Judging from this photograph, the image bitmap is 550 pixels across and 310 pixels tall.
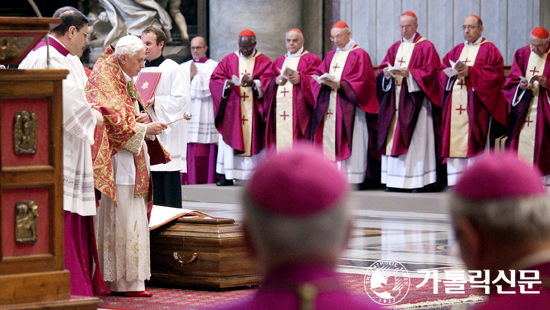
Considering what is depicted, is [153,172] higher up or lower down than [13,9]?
lower down

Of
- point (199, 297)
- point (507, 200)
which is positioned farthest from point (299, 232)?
point (199, 297)

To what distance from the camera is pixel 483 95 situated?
9.69 meters

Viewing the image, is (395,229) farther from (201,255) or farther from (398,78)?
(201,255)

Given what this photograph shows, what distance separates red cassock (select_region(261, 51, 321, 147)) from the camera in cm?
1057

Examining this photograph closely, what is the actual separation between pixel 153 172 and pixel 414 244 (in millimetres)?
2152

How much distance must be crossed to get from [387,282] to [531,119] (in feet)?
16.5

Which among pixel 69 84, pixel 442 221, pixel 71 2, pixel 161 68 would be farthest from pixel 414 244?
pixel 71 2

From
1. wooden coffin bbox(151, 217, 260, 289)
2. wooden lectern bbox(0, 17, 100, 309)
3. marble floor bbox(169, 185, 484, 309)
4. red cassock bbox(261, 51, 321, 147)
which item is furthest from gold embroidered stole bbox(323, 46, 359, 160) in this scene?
wooden lectern bbox(0, 17, 100, 309)

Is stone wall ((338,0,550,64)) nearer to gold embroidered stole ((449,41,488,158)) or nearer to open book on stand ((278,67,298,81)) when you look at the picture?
gold embroidered stole ((449,41,488,158))

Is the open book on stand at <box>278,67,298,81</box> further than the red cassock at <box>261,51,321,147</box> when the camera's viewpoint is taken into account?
No

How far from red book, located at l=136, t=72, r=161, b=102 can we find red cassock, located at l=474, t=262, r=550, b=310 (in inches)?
199

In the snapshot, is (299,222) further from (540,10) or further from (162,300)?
(540,10)

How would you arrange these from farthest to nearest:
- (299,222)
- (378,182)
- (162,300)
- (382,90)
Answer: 1. (378,182)
2. (382,90)
3. (162,300)
4. (299,222)

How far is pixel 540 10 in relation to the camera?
10.4 meters
